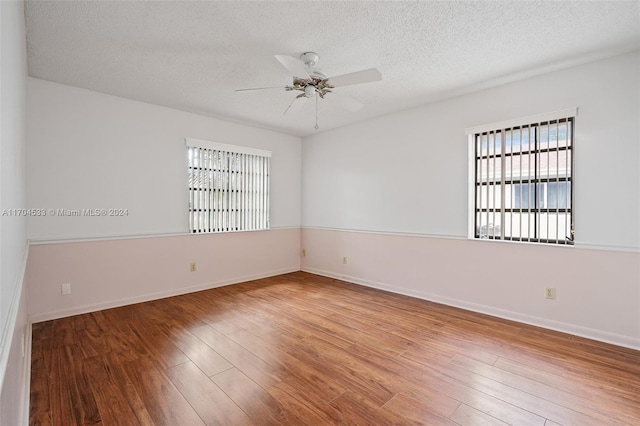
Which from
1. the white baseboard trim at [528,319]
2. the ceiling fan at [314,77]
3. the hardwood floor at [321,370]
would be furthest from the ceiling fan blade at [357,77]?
the white baseboard trim at [528,319]

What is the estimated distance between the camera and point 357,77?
2.45 meters

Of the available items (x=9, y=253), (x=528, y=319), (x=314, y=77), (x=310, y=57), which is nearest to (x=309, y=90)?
(x=314, y=77)

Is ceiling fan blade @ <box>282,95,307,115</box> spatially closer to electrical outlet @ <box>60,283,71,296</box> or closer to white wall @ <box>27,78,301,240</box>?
white wall @ <box>27,78,301,240</box>

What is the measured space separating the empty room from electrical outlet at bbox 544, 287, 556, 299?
0.08 ft

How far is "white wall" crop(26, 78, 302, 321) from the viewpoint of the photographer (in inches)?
130

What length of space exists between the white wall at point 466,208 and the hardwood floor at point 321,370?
1.22 ft

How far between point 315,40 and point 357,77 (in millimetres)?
483

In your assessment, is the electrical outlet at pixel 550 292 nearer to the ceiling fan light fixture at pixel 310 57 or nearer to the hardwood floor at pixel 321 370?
the hardwood floor at pixel 321 370

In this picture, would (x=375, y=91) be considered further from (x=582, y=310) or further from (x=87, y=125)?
(x=87, y=125)

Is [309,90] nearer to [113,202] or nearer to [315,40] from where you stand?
[315,40]

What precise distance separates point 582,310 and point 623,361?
556 millimetres

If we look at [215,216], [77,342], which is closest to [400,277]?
[215,216]

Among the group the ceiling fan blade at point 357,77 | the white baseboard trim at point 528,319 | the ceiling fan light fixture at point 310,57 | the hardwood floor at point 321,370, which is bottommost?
the hardwood floor at point 321,370

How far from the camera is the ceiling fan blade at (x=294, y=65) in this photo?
2248 mm
